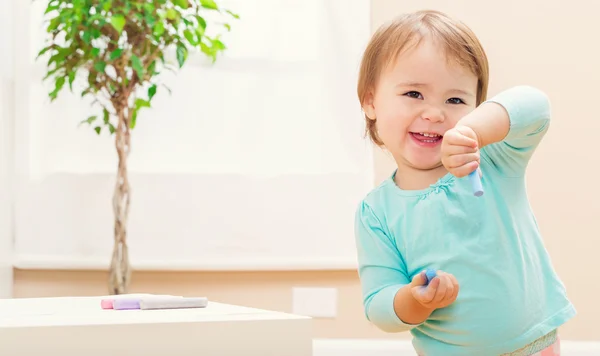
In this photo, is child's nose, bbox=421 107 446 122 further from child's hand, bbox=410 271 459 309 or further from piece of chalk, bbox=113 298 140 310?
piece of chalk, bbox=113 298 140 310

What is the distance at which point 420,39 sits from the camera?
1167 millimetres

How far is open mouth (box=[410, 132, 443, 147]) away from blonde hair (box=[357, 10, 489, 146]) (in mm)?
109

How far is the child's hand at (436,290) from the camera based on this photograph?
971mm

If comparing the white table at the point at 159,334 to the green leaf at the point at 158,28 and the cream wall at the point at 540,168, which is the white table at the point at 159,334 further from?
the cream wall at the point at 540,168

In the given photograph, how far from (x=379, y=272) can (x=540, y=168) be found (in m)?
1.35

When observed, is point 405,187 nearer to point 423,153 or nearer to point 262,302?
point 423,153

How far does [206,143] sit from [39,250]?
22.7 inches

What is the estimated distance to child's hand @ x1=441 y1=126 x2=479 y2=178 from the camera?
2.95ft

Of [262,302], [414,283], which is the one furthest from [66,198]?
[414,283]

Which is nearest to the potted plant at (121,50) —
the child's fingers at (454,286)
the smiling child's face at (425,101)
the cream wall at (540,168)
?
the cream wall at (540,168)

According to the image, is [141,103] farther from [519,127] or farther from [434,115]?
[519,127]

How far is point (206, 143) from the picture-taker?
2369 mm

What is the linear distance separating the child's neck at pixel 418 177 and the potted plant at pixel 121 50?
3.20 ft

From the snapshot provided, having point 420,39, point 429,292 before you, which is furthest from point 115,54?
point 429,292
